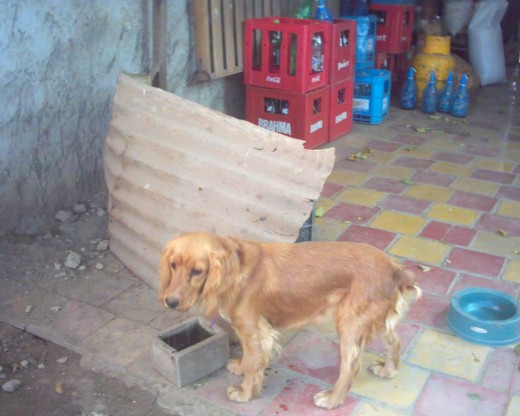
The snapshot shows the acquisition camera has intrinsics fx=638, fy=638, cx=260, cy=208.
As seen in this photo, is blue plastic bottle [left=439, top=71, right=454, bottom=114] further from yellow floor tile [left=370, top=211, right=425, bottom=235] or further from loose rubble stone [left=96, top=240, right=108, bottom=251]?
loose rubble stone [left=96, top=240, right=108, bottom=251]

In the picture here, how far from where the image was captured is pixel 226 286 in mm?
2893

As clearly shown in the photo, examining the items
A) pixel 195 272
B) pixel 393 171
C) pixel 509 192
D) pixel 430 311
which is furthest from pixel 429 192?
pixel 195 272

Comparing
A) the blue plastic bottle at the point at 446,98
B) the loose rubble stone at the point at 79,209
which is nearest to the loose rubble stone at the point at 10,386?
the loose rubble stone at the point at 79,209

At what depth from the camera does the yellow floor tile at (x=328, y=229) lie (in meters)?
4.97

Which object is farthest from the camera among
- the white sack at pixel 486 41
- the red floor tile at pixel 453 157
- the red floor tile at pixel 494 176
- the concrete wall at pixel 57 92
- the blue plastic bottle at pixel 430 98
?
the white sack at pixel 486 41

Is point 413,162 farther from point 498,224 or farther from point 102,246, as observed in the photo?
point 102,246

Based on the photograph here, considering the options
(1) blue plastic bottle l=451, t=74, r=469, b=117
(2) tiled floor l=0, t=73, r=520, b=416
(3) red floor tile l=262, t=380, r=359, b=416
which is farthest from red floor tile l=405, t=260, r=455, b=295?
(1) blue plastic bottle l=451, t=74, r=469, b=117

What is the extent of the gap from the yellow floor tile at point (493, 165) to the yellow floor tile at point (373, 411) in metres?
4.16

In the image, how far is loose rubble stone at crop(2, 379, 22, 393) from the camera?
3.35 meters

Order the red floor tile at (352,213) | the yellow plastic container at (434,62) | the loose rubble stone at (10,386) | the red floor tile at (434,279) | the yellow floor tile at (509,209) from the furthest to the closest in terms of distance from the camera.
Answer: the yellow plastic container at (434,62) → the yellow floor tile at (509,209) → the red floor tile at (352,213) → the red floor tile at (434,279) → the loose rubble stone at (10,386)

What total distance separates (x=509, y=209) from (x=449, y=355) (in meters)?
2.47

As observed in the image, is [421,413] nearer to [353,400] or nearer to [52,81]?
[353,400]

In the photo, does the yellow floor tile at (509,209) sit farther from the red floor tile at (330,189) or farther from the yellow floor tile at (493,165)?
the red floor tile at (330,189)

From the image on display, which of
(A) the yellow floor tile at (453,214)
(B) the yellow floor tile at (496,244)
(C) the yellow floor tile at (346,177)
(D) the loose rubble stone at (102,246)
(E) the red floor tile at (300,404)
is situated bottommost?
(E) the red floor tile at (300,404)
